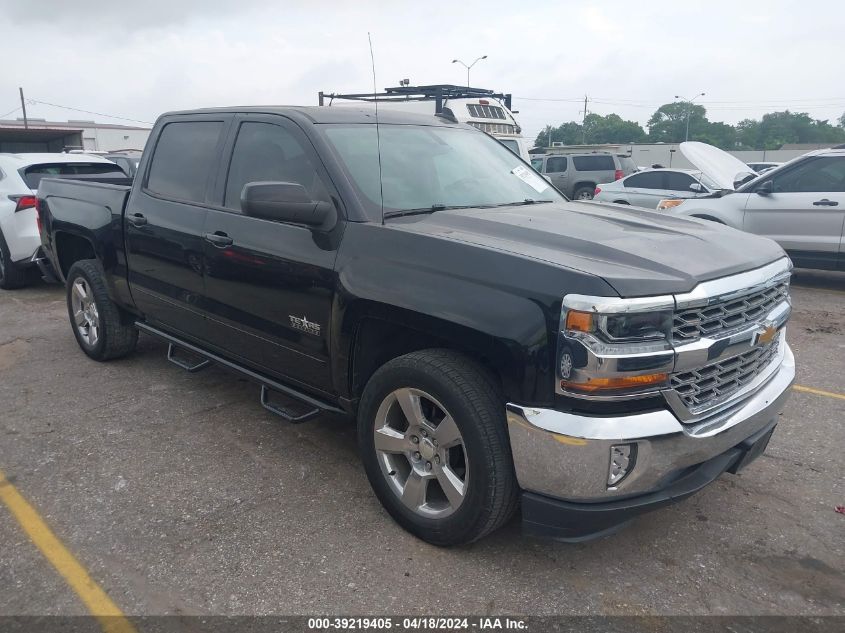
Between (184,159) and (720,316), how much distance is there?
334cm

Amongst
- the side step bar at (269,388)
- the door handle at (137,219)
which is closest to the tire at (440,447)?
the side step bar at (269,388)

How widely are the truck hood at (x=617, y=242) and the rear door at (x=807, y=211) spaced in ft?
18.7

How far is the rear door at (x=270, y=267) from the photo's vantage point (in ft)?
10.9

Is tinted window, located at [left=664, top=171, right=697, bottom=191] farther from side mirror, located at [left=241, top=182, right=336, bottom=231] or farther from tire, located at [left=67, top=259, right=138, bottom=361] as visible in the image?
side mirror, located at [left=241, top=182, right=336, bottom=231]

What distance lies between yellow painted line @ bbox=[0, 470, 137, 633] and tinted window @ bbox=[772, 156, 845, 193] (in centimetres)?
877

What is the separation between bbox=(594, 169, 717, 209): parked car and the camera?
531 inches

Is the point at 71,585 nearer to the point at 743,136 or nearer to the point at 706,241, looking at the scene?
the point at 706,241

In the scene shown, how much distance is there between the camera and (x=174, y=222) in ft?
13.8

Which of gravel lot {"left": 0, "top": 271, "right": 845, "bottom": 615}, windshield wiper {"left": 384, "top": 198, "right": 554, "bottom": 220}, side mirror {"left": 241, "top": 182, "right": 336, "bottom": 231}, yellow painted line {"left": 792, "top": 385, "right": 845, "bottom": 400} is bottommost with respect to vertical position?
yellow painted line {"left": 792, "top": 385, "right": 845, "bottom": 400}

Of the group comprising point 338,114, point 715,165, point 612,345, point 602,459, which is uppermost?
point 338,114

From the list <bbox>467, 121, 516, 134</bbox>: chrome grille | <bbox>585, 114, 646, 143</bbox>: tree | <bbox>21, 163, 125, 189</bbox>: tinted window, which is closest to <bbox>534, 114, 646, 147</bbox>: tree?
<bbox>585, 114, 646, 143</bbox>: tree

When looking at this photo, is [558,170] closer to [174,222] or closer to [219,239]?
[174,222]

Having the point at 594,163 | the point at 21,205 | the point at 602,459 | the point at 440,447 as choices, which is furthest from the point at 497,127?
the point at 602,459

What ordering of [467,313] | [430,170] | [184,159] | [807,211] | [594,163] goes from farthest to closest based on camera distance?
[594,163] → [807,211] → [184,159] → [430,170] → [467,313]
